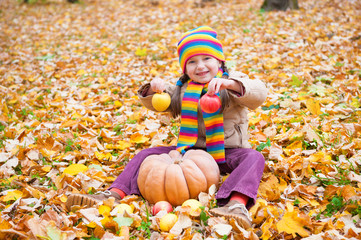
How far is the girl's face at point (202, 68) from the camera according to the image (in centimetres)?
263

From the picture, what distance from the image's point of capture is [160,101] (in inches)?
→ 105

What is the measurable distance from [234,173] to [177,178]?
1.49 ft

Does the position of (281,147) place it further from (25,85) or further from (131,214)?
(25,85)

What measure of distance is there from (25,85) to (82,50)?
203 centimetres

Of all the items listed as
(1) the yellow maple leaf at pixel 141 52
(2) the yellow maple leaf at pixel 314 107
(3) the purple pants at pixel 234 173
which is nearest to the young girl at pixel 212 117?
(3) the purple pants at pixel 234 173

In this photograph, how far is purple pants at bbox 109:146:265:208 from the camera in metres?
2.30

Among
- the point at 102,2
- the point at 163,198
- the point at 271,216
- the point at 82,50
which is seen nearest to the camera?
the point at 271,216

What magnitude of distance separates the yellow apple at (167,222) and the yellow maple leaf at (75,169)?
3.85 feet

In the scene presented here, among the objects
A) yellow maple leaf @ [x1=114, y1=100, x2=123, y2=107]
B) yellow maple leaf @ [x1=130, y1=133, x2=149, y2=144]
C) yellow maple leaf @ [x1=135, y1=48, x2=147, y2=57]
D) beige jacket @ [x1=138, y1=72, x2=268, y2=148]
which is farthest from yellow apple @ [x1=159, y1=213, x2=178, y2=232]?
yellow maple leaf @ [x1=135, y1=48, x2=147, y2=57]

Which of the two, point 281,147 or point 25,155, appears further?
point 25,155

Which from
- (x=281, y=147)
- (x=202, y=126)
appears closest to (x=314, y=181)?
(x=281, y=147)

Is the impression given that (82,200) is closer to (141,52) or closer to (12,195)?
(12,195)

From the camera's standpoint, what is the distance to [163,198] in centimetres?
238

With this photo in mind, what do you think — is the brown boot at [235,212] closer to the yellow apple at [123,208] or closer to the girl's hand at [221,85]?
the yellow apple at [123,208]
